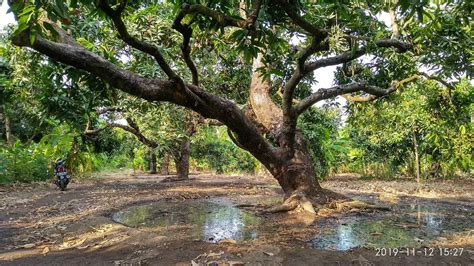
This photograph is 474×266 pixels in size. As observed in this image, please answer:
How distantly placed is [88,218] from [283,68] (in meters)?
5.04

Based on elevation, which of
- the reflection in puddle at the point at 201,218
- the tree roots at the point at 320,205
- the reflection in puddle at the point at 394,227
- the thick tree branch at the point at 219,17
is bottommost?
the reflection in puddle at the point at 394,227

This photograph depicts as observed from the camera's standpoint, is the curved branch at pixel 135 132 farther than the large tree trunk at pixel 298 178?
Yes

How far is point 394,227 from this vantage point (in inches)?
207

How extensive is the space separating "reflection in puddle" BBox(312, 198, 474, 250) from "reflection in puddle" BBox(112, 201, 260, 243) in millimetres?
1083

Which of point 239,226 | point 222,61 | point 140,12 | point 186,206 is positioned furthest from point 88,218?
point 222,61

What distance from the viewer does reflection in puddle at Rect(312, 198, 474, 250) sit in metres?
4.36

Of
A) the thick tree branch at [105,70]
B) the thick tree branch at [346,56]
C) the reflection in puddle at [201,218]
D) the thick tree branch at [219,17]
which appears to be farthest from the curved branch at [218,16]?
the reflection in puddle at [201,218]

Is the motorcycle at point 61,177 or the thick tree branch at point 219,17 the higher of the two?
the thick tree branch at point 219,17

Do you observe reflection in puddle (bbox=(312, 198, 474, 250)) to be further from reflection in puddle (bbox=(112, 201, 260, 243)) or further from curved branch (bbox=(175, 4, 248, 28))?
curved branch (bbox=(175, 4, 248, 28))

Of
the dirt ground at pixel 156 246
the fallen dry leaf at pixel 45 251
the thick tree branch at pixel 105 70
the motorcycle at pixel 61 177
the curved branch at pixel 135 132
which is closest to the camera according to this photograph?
the dirt ground at pixel 156 246

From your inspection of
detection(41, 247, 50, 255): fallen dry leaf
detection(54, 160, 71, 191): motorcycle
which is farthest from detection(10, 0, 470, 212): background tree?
detection(54, 160, 71, 191): motorcycle

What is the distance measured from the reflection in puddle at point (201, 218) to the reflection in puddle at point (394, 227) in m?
1.08

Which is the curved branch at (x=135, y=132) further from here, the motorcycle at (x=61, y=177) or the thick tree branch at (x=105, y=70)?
the thick tree branch at (x=105, y=70)

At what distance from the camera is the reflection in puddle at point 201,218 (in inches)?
197
